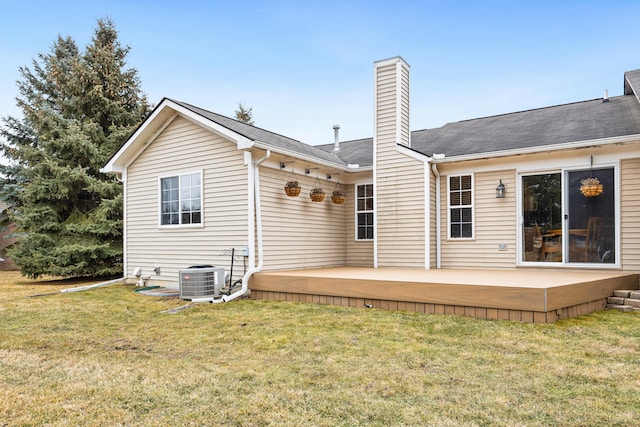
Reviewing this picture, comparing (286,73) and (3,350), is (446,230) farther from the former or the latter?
(286,73)

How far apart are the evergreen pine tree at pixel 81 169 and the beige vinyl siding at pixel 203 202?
295cm

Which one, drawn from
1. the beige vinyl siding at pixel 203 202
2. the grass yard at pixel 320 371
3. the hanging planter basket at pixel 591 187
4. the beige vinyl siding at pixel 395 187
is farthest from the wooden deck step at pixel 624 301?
the beige vinyl siding at pixel 203 202

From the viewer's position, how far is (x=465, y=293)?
5.41m

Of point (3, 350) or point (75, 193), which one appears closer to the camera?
point (3, 350)

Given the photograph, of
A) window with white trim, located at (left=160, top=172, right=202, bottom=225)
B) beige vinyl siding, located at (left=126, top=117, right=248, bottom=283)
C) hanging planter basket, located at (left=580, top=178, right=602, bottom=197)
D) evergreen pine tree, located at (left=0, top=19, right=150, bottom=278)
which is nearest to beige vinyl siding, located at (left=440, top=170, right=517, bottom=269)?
hanging planter basket, located at (left=580, top=178, right=602, bottom=197)

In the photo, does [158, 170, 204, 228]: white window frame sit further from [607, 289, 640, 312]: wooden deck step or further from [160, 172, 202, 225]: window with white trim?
[607, 289, 640, 312]: wooden deck step

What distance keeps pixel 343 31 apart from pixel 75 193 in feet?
30.5

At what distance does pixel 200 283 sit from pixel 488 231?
17.6 feet

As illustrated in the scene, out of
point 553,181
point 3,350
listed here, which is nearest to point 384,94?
point 553,181

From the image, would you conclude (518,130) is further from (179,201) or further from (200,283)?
(179,201)

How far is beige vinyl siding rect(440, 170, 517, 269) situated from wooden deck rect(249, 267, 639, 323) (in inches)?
38.2

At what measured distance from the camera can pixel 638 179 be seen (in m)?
6.98

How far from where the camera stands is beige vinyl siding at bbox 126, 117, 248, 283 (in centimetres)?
782

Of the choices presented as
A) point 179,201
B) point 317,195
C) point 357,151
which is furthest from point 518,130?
point 179,201
